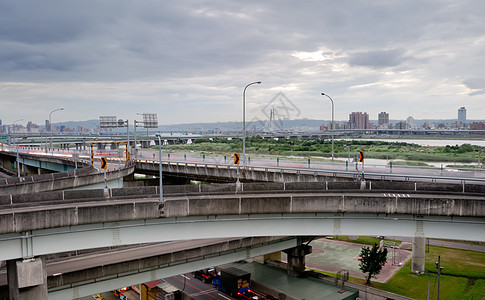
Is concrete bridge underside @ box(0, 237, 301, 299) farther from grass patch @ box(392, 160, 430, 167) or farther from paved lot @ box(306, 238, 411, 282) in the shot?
paved lot @ box(306, 238, 411, 282)

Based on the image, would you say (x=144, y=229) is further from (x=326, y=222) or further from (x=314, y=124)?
(x=314, y=124)

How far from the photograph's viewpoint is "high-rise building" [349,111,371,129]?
6299 inches

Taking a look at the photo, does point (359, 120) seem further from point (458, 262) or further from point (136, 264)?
point (136, 264)

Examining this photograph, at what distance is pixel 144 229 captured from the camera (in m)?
17.8

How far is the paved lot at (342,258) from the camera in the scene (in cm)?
3916

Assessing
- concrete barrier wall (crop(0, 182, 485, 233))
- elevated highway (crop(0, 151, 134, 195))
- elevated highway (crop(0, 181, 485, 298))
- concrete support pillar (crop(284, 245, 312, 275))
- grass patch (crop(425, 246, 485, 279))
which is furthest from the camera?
grass patch (crop(425, 246, 485, 279))

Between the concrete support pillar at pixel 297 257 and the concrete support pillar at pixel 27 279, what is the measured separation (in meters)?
22.9

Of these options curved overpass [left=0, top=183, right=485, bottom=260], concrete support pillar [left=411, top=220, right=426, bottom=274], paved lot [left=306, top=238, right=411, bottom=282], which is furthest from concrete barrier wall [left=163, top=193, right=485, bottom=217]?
paved lot [left=306, top=238, right=411, bottom=282]

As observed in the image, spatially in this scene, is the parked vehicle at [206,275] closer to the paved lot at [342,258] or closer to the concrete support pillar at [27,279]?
the paved lot at [342,258]

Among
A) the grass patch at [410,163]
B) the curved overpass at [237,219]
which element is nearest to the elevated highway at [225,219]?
the curved overpass at [237,219]

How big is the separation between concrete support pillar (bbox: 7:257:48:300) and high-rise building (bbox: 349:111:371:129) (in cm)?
15035

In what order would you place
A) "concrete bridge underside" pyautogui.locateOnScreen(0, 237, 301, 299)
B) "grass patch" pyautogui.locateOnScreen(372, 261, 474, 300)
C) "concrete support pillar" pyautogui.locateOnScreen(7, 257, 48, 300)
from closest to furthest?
"concrete support pillar" pyautogui.locateOnScreen(7, 257, 48, 300), "concrete bridge underside" pyautogui.locateOnScreen(0, 237, 301, 299), "grass patch" pyautogui.locateOnScreen(372, 261, 474, 300)

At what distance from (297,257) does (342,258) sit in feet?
39.8

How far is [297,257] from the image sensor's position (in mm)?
Answer: 34312
